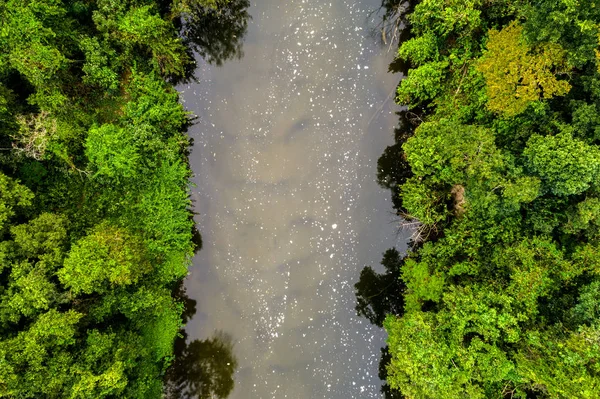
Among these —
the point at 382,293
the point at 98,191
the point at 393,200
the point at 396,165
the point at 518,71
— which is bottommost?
the point at 382,293

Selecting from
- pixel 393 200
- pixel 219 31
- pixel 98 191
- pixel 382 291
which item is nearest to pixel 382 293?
pixel 382 291

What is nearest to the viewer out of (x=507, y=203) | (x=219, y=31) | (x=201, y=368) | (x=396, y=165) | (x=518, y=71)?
(x=518, y=71)

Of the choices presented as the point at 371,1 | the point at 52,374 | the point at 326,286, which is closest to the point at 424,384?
the point at 326,286

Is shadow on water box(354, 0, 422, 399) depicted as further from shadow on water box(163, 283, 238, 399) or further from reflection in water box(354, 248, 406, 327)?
shadow on water box(163, 283, 238, 399)

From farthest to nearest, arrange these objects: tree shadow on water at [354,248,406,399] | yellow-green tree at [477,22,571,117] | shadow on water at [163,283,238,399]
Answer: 1. shadow on water at [163,283,238,399]
2. tree shadow on water at [354,248,406,399]
3. yellow-green tree at [477,22,571,117]

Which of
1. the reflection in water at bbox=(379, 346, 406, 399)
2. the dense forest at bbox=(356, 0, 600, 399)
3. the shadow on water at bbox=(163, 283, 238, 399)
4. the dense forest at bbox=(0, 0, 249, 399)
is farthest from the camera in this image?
the shadow on water at bbox=(163, 283, 238, 399)

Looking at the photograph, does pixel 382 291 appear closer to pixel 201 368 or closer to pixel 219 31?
pixel 201 368

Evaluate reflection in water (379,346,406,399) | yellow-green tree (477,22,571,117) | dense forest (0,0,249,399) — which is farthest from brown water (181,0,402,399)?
yellow-green tree (477,22,571,117)
